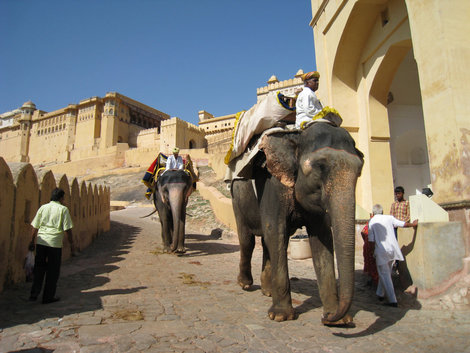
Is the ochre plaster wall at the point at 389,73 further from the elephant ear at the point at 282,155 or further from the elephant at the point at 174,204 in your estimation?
the elephant at the point at 174,204

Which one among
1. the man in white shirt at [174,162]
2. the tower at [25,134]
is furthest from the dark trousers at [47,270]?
the tower at [25,134]

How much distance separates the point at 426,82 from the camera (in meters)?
5.83

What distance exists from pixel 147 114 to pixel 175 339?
6758 centimetres

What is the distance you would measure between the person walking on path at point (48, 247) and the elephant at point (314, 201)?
275cm

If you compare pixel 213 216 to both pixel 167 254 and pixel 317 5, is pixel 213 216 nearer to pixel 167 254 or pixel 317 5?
pixel 167 254

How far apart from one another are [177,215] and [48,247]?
3748 mm

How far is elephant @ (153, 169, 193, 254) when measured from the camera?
26.2 ft

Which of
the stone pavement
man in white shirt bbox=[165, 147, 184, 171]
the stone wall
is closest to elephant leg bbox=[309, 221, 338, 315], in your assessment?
the stone pavement

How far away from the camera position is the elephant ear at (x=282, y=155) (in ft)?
11.8

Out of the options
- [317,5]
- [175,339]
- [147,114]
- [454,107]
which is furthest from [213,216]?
[147,114]

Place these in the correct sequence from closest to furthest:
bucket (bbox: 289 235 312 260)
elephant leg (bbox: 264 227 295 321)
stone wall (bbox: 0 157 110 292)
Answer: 1. elephant leg (bbox: 264 227 295 321)
2. stone wall (bbox: 0 157 110 292)
3. bucket (bbox: 289 235 312 260)

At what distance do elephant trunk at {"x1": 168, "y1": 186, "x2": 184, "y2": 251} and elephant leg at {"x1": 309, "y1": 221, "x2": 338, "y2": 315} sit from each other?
4686mm

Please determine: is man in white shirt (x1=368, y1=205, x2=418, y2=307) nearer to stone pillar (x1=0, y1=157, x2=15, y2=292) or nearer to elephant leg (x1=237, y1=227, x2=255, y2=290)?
elephant leg (x1=237, y1=227, x2=255, y2=290)

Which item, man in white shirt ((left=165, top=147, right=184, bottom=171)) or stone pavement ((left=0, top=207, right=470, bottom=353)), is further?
man in white shirt ((left=165, top=147, right=184, bottom=171))
